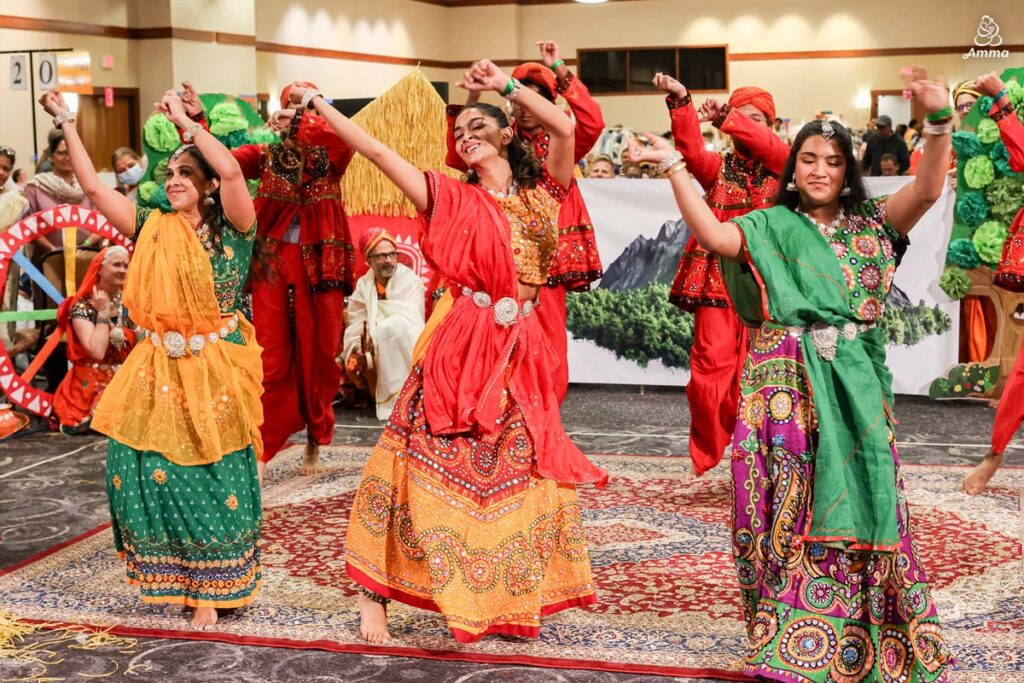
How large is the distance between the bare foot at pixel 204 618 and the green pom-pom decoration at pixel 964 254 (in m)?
5.14

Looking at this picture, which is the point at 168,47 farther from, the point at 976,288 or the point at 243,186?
the point at 243,186

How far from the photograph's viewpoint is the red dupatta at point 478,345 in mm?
3600

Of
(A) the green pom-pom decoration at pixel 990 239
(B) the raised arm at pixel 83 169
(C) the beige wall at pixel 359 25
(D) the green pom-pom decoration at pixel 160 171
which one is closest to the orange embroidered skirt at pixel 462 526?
(B) the raised arm at pixel 83 169

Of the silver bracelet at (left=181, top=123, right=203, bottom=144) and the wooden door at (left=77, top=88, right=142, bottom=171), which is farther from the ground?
the wooden door at (left=77, top=88, right=142, bottom=171)

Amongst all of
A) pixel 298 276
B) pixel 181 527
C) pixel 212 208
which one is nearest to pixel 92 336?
pixel 298 276

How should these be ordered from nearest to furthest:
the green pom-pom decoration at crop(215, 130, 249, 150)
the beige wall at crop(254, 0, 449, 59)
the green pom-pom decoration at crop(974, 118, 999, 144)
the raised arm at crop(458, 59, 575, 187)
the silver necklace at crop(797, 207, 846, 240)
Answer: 1. the silver necklace at crop(797, 207, 846, 240)
2. the raised arm at crop(458, 59, 575, 187)
3. the green pom-pom decoration at crop(215, 130, 249, 150)
4. the green pom-pom decoration at crop(974, 118, 999, 144)
5. the beige wall at crop(254, 0, 449, 59)

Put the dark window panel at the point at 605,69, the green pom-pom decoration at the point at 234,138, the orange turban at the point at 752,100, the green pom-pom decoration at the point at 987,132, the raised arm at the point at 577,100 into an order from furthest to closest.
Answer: the dark window panel at the point at 605,69, the green pom-pom decoration at the point at 987,132, the green pom-pom decoration at the point at 234,138, the orange turban at the point at 752,100, the raised arm at the point at 577,100

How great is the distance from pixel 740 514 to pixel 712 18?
64.8ft

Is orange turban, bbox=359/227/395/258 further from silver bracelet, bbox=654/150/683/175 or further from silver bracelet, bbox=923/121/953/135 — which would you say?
silver bracelet, bbox=923/121/953/135

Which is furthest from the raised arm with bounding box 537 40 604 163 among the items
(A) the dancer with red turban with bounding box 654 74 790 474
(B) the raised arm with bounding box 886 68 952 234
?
(B) the raised arm with bounding box 886 68 952 234

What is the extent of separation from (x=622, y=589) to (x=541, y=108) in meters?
1.62

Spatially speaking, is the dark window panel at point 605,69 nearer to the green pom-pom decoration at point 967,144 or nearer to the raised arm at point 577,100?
the green pom-pom decoration at point 967,144

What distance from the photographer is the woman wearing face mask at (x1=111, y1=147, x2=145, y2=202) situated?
9755 millimetres

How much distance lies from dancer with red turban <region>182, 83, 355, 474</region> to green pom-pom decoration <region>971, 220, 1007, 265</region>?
12.3ft
